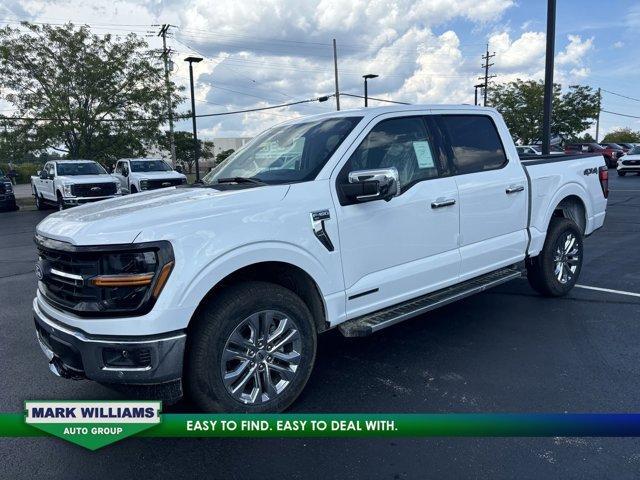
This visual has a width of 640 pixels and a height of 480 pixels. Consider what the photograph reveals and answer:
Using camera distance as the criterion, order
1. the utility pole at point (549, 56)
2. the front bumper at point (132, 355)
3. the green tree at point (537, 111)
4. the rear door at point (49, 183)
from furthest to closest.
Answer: the green tree at point (537, 111)
the rear door at point (49, 183)
the utility pole at point (549, 56)
the front bumper at point (132, 355)

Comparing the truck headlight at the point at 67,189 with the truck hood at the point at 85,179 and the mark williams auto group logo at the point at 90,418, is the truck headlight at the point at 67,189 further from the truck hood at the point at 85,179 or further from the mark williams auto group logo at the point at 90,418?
the mark williams auto group logo at the point at 90,418

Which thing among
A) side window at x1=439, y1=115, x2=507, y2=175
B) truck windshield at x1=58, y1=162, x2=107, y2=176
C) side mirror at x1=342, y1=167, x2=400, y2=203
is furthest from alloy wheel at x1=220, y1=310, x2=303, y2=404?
truck windshield at x1=58, y1=162, x2=107, y2=176

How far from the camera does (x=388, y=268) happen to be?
3.82 meters

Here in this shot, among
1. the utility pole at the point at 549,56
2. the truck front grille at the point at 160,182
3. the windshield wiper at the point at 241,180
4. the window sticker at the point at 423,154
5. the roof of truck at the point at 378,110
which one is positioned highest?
the utility pole at the point at 549,56

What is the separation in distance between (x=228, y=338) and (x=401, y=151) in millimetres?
2053

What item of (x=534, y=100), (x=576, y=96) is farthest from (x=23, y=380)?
(x=576, y=96)

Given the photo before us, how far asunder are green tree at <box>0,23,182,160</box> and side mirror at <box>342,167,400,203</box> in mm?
23886

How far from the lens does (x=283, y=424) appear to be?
157 centimetres

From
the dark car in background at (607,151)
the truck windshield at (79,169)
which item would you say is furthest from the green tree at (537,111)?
the truck windshield at (79,169)

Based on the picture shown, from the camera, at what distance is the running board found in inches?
141

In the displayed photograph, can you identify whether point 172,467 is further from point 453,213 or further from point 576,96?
point 576,96

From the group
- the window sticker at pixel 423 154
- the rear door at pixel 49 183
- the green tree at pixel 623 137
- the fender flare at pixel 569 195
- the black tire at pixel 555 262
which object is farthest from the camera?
the green tree at pixel 623 137

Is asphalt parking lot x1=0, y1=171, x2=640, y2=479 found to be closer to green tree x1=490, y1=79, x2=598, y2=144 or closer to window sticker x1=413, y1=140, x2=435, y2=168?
window sticker x1=413, y1=140, x2=435, y2=168

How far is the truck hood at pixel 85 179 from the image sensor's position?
53.5 ft
